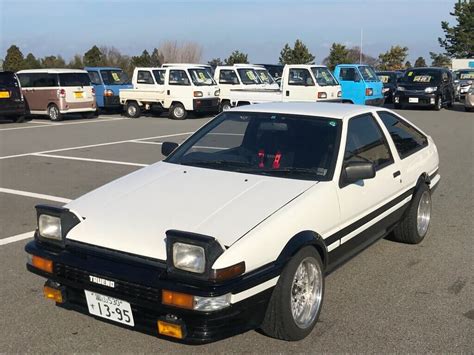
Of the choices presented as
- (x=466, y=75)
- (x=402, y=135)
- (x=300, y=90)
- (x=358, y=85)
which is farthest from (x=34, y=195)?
(x=466, y=75)

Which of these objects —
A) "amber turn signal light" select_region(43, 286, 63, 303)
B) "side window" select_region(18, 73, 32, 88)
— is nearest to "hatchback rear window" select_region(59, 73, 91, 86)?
"side window" select_region(18, 73, 32, 88)

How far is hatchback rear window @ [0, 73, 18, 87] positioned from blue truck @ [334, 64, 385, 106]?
1150cm

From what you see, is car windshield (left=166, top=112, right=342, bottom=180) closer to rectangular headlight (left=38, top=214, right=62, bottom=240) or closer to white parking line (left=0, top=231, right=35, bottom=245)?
rectangular headlight (left=38, top=214, right=62, bottom=240)

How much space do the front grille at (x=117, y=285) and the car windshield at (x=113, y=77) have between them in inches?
758

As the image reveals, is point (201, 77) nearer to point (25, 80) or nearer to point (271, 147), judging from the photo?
point (25, 80)

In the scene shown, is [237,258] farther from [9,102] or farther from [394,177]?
[9,102]

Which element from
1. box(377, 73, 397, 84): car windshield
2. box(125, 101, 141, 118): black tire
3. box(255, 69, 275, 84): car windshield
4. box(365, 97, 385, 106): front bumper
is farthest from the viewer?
box(377, 73, 397, 84): car windshield

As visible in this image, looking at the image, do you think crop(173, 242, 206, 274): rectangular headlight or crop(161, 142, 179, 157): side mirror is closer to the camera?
crop(173, 242, 206, 274): rectangular headlight

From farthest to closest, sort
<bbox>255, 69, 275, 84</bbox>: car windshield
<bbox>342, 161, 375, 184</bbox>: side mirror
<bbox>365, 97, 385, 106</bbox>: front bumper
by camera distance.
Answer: <bbox>255, 69, 275, 84</bbox>: car windshield → <bbox>365, 97, 385, 106</bbox>: front bumper → <bbox>342, 161, 375, 184</bbox>: side mirror

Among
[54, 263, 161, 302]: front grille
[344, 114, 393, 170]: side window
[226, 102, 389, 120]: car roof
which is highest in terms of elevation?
[226, 102, 389, 120]: car roof

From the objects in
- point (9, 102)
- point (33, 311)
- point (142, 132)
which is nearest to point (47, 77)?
point (9, 102)

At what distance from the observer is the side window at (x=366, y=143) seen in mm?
4230

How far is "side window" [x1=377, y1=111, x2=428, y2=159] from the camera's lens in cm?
501

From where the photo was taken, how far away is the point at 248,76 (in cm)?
2055
